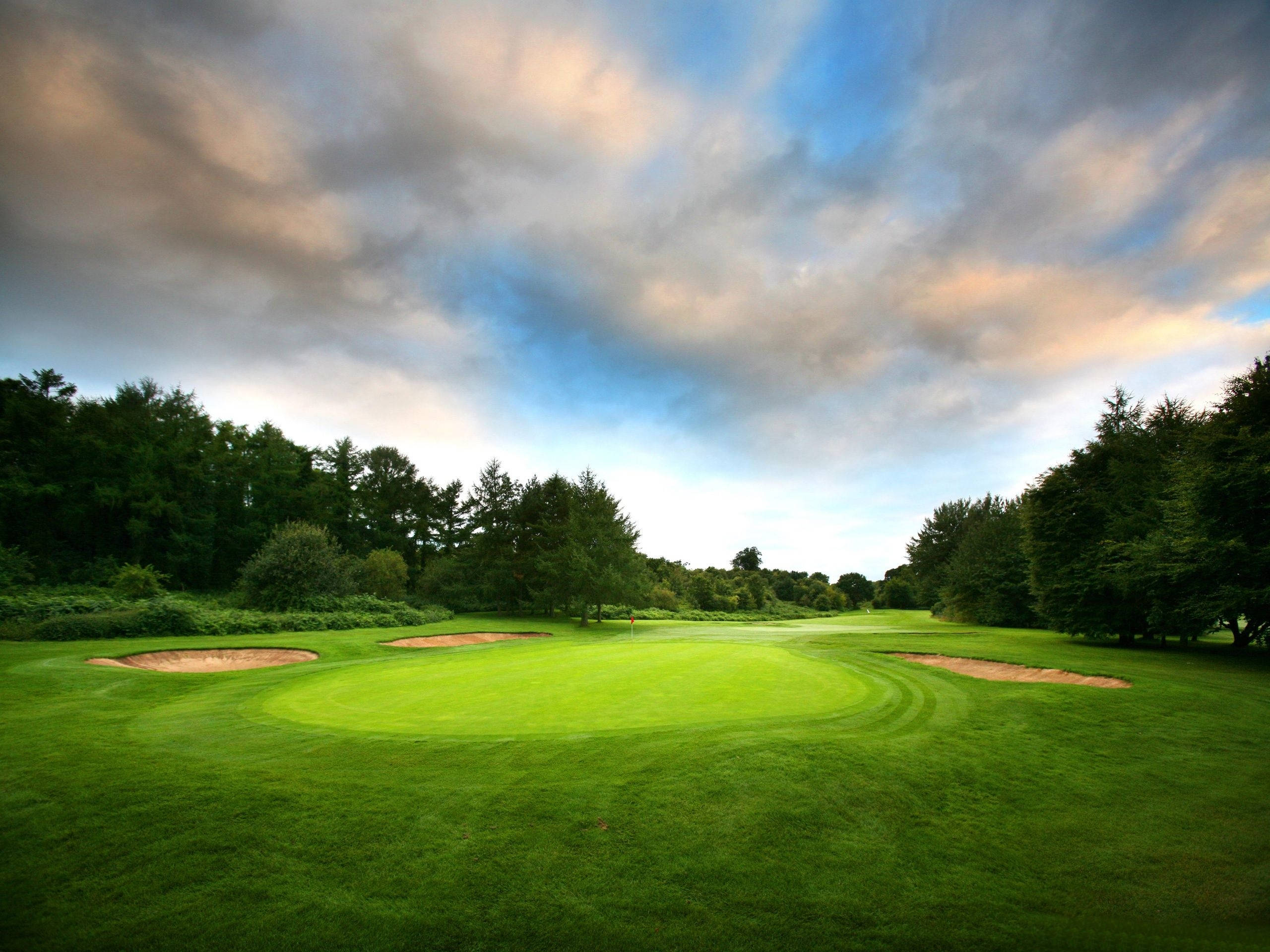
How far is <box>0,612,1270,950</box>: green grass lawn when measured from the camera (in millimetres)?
3570

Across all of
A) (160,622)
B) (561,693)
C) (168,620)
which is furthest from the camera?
(168,620)

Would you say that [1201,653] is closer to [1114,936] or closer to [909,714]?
[909,714]

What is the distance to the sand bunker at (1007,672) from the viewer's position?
42.3ft

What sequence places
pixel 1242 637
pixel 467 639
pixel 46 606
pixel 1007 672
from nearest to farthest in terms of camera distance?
1. pixel 1007 672
2. pixel 46 606
3. pixel 1242 637
4. pixel 467 639

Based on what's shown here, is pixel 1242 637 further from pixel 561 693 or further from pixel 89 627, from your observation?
pixel 89 627

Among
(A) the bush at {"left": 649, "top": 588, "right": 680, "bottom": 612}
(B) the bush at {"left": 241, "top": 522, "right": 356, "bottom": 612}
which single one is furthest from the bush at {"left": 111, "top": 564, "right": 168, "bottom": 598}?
(A) the bush at {"left": 649, "top": 588, "right": 680, "bottom": 612}

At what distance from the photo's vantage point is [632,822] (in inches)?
193

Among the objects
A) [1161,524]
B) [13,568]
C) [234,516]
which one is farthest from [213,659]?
[1161,524]

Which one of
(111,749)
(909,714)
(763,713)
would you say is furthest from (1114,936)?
(111,749)

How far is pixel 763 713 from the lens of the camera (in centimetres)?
874

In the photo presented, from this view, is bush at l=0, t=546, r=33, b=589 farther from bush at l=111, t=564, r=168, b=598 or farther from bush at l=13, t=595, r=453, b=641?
bush at l=13, t=595, r=453, b=641

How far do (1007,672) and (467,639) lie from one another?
23523 mm

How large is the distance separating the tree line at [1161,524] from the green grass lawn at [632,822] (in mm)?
9207

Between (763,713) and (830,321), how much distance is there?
23.1 metres
